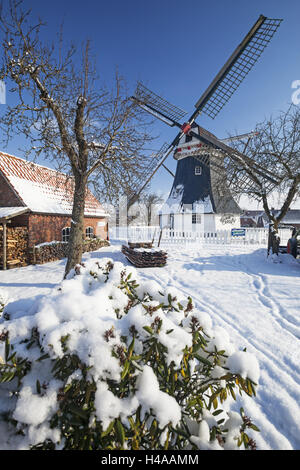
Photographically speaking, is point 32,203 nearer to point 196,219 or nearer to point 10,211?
point 10,211

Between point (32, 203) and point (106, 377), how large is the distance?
10.4 m

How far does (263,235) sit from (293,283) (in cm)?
1107

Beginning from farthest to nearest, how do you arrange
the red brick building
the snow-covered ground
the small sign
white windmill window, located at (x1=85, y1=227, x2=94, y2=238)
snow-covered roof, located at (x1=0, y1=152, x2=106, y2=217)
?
the small sign, white windmill window, located at (x1=85, y1=227, x2=94, y2=238), snow-covered roof, located at (x1=0, y1=152, x2=106, y2=217), the red brick building, the snow-covered ground

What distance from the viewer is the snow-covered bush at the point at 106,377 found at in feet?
3.70

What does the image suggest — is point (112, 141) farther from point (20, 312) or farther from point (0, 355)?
point (0, 355)

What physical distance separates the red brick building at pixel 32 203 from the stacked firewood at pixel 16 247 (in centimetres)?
25

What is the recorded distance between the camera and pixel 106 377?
1212mm

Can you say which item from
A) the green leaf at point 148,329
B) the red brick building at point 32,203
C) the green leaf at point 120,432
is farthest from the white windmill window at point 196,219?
the green leaf at point 120,432

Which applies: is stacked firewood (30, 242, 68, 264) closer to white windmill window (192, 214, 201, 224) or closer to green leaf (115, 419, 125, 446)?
green leaf (115, 419, 125, 446)

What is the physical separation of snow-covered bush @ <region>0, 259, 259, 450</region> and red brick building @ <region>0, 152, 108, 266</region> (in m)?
7.65

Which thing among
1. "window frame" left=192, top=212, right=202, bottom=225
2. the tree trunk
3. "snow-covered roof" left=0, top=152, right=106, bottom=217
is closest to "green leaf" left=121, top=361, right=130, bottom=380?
the tree trunk

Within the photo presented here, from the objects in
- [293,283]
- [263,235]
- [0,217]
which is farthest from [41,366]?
[263,235]

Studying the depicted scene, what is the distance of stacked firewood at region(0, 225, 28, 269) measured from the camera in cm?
906

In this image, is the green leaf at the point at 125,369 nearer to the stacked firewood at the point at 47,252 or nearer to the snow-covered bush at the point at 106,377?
the snow-covered bush at the point at 106,377
